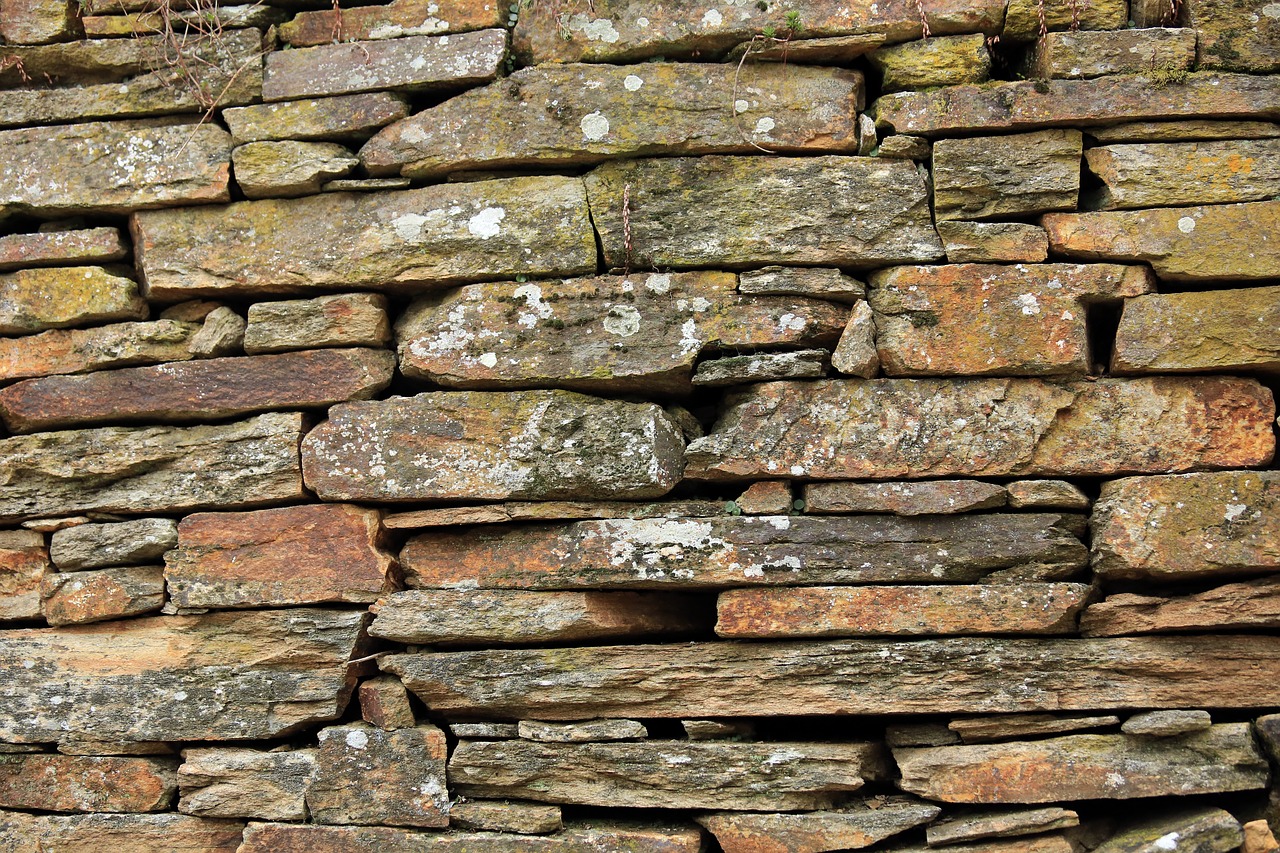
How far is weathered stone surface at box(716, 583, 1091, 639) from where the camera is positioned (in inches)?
132

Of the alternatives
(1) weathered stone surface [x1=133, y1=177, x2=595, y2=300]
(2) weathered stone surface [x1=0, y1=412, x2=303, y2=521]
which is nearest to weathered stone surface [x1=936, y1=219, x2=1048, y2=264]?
(1) weathered stone surface [x1=133, y1=177, x2=595, y2=300]

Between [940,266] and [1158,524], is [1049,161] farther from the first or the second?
[1158,524]

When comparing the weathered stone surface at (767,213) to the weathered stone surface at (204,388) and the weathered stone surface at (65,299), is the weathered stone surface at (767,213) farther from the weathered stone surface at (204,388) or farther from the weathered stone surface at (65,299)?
the weathered stone surface at (65,299)

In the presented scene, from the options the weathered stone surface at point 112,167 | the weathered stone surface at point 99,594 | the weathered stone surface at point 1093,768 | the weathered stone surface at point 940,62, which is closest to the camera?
the weathered stone surface at point 1093,768

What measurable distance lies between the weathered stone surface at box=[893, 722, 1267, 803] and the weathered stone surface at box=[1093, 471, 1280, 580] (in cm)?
57

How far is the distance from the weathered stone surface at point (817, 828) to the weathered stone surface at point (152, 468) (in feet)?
6.69

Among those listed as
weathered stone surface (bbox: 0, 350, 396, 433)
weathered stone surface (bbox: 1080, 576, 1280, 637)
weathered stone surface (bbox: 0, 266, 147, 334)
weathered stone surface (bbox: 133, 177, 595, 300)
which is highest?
weathered stone surface (bbox: 133, 177, 595, 300)

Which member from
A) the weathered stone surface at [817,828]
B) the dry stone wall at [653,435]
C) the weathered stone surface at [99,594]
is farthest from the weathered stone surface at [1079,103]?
the weathered stone surface at [99,594]

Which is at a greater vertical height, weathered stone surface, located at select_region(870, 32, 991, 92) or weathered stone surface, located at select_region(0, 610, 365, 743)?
weathered stone surface, located at select_region(870, 32, 991, 92)

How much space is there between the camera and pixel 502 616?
11.5 ft

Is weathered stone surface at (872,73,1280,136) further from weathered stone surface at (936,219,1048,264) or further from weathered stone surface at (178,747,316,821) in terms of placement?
weathered stone surface at (178,747,316,821)

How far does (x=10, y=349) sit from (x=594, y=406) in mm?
2391

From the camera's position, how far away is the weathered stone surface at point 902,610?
334 centimetres

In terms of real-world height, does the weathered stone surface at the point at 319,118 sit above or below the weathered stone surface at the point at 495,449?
above
